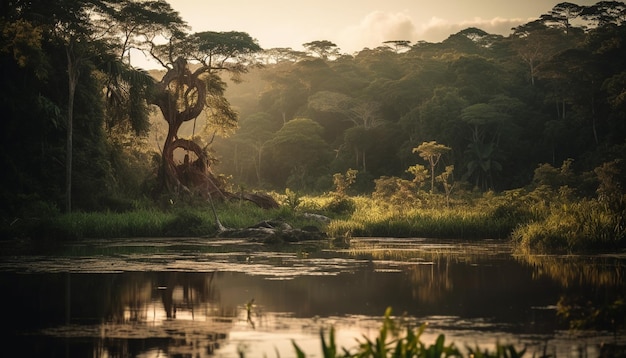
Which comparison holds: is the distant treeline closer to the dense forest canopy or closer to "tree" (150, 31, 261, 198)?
the dense forest canopy

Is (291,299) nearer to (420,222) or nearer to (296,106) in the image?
(420,222)

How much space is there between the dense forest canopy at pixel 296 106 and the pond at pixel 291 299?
926 cm

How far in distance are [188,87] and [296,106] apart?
131 ft

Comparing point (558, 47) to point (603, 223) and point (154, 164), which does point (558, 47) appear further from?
point (603, 223)

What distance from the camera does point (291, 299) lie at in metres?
14.9

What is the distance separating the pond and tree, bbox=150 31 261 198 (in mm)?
15309

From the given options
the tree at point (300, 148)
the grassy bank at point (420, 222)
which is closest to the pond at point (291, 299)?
the grassy bank at point (420, 222)

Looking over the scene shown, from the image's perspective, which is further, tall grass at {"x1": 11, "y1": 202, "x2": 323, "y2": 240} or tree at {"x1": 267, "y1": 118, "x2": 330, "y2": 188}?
tree at {"x1": 267, "y1": 118, "x2": 330, "y2": 188}

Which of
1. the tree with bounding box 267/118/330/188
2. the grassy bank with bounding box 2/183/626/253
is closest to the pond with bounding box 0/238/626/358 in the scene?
the grassy bank with bounding box 2/183/626/253

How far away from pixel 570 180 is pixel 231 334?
35067mm

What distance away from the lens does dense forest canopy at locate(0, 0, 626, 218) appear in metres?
32.6

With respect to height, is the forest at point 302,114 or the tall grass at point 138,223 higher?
the forest at point 302,114

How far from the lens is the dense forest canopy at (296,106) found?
107ft

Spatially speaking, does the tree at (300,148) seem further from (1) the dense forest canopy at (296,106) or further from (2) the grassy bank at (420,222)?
(2) the grassy bank at (420,222)
